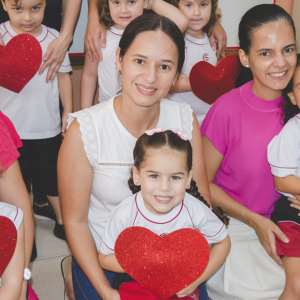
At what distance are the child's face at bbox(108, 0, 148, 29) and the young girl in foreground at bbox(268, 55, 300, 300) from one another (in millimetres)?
915

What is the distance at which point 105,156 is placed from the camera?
1372mm

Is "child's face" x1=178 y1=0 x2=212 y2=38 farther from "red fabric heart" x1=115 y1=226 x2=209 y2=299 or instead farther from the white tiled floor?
the white tiled floor

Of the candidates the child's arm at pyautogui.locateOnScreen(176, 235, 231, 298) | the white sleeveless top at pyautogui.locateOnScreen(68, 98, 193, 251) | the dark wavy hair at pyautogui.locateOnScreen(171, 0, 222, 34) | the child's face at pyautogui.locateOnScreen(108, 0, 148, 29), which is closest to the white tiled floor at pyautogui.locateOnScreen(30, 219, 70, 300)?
the white sleeveless top at pyautogui.locateOnScreen(68, 98, 193, 251)

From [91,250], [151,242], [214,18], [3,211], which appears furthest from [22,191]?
[214,18]

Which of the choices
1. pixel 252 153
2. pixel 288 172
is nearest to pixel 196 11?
pixel 252 153

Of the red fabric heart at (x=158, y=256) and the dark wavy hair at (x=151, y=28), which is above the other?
the dark wavy hair at (x=151, y=28)

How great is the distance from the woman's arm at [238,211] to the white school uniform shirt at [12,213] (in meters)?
0.89

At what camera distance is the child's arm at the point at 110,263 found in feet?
4.17

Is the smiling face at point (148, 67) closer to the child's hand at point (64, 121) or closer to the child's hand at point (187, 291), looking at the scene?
the child's hand at point (187, 291)

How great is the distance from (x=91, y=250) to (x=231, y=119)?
0.82m

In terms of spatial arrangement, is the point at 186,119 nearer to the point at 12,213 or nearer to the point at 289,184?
the point at 289,184

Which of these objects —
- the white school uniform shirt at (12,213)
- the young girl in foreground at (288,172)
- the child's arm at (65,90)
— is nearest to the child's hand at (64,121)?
the child's arm at (65,90)

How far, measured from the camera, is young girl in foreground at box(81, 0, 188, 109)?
78.2 inches

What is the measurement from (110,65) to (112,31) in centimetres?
19
